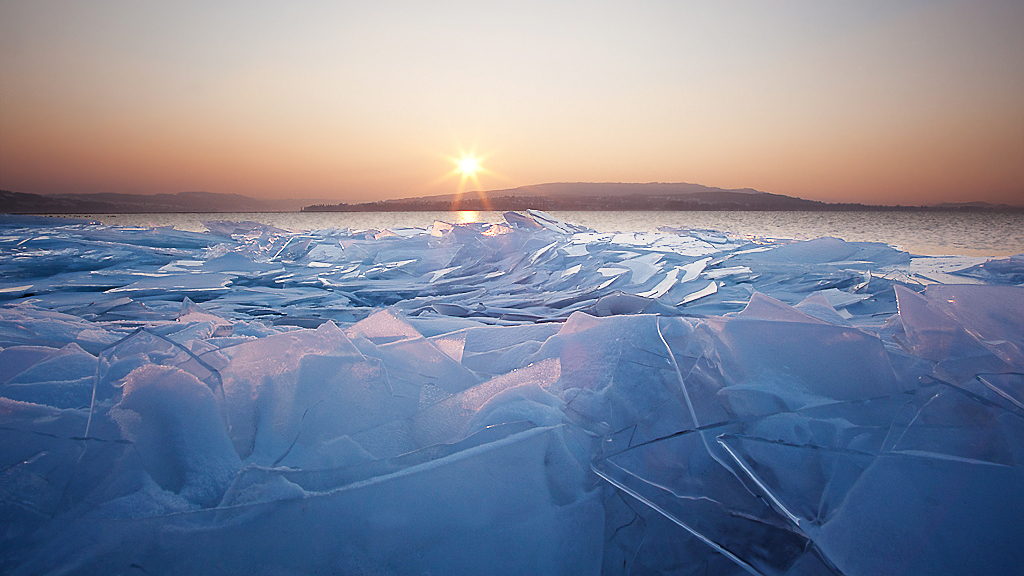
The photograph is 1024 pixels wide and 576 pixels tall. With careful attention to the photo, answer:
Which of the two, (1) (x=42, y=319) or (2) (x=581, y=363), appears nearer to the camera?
(2) (x=581, y=363)

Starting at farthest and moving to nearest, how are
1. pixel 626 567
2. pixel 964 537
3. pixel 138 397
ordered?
pixel 138 397 → pixel 626 567 → pixel 964 537

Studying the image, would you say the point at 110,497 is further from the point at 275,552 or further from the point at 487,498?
the point at 487,498

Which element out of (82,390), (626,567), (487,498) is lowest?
(626,567)

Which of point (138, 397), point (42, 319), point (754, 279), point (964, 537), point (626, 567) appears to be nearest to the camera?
point (964, 537)

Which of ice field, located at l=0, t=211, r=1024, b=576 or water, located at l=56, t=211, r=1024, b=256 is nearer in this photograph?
ice field, located at l=0, t=211, r=1024, b=576

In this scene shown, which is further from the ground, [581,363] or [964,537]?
[581,363]

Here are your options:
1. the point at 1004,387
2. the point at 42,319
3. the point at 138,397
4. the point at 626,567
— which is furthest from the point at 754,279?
the point at 42,319

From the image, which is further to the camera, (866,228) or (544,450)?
(866,228)

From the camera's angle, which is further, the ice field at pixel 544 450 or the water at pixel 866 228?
the water at pixel 866 228
